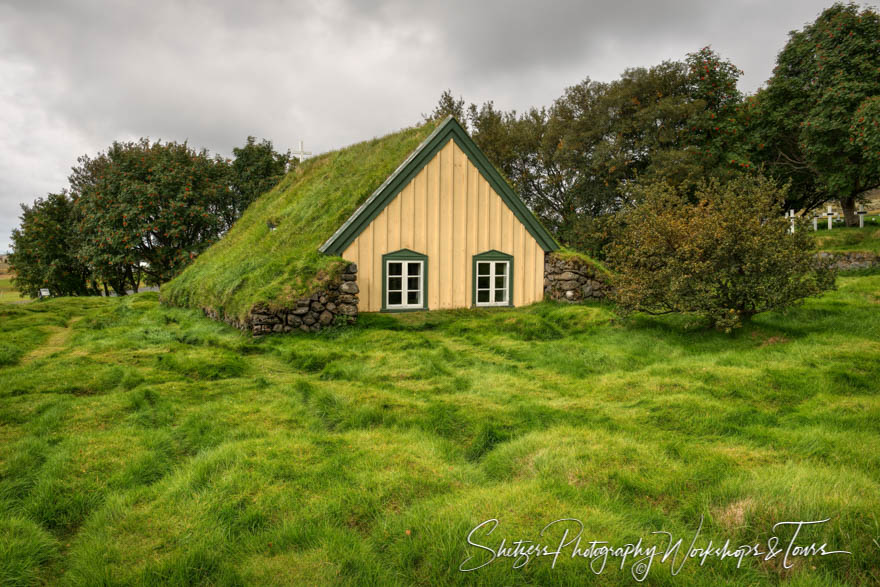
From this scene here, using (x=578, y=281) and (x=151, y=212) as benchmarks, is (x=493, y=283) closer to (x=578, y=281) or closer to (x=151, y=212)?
(x=578, y=281)

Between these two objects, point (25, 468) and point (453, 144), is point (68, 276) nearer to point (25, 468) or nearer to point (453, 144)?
point (453, 144)

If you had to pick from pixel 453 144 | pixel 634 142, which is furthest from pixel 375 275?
pixel 634 142

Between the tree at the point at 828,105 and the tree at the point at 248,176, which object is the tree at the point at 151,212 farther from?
the tree at the point at 828,105

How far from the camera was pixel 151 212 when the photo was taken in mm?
26562

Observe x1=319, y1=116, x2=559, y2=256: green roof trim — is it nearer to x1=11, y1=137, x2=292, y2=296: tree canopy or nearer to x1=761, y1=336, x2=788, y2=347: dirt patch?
x1=761, y1=336, x2=788, y2=347: dirt patch

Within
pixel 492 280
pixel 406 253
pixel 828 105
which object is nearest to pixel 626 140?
pixel 828 105

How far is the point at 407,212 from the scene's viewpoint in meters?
13.9

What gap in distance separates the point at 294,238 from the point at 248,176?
20204mm

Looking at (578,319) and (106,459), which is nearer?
(106,459)

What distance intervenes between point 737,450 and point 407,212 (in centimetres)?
A: 1085

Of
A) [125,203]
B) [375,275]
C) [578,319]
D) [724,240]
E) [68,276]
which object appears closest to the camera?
[724,240]

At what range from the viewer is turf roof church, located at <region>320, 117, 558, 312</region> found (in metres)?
13.5

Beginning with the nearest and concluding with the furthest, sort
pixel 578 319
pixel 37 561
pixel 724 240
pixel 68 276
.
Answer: pixel 37 561 < pixel 724 240 < pixel 578 319 < pixel 68 276

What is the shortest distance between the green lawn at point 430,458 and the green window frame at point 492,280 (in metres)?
5.28
